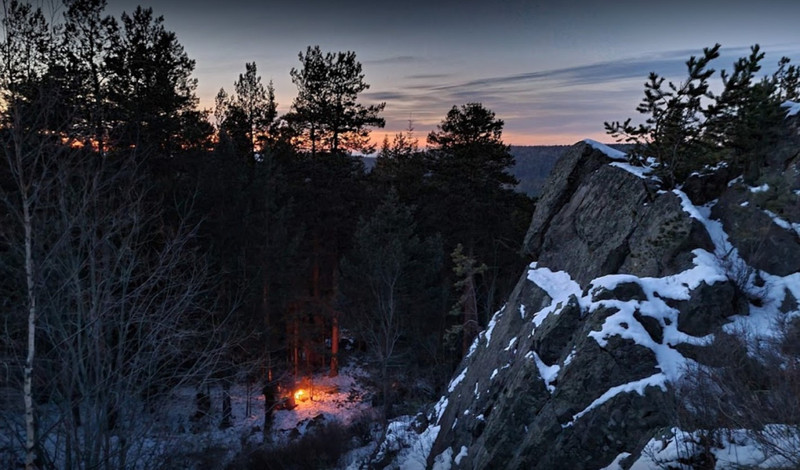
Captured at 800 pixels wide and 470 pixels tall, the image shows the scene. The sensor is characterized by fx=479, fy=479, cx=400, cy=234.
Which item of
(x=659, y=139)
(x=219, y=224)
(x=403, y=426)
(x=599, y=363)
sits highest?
(x=659, y=139)

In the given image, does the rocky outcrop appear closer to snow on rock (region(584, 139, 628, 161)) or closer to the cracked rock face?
the cracked rock face

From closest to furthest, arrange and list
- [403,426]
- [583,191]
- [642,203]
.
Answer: [642,203] → [583,191] → [403,426]

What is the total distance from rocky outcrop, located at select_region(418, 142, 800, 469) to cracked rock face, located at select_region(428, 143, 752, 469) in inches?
0.8

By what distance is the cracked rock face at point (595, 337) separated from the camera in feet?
22.6

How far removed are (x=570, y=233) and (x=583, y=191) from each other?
1152 mm

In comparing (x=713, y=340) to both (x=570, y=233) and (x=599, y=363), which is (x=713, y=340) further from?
(x=570, y=233)

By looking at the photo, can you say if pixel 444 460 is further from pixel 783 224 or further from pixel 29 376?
pixel 783 224

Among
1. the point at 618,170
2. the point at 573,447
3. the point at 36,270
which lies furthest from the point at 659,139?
the point at 36,270

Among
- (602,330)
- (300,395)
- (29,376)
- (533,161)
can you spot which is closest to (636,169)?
(602,330)

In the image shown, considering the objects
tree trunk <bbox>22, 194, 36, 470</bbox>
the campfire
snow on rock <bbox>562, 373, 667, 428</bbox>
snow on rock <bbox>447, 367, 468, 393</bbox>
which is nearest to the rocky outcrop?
snow on rock <bbox>562, 373, 667, 428</bbox>

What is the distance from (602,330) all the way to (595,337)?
0.51 ft

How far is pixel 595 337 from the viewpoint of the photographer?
751 centimetres

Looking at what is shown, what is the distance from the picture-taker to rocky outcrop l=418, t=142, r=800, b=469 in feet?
22.7

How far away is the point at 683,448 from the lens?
4.99 m
